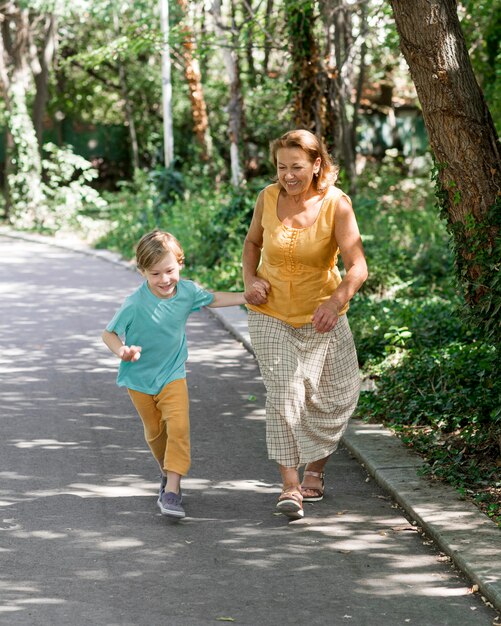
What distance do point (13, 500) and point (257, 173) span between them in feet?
88.4

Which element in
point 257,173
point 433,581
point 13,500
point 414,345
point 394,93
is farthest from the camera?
point 394,93

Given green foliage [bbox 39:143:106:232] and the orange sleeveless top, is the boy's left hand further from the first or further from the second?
green foliage [bbox 39:143:106:232]

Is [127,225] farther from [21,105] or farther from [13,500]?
[13,500]

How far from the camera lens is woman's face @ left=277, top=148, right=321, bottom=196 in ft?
19.2

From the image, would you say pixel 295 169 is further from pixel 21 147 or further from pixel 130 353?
pixel 21 147

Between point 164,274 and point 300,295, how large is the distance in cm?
71

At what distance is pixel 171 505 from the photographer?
19.3 feet

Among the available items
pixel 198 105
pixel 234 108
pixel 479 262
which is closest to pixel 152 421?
pixel 479 262

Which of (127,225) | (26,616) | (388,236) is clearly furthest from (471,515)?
(127,225)

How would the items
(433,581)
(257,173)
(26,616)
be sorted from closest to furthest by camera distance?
1. (26,616)
2. (433,581)
3. (257,173)

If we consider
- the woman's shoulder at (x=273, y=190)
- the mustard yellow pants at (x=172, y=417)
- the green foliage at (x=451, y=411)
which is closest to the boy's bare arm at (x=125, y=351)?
the mustard yellow pants at (x=172, y=417)

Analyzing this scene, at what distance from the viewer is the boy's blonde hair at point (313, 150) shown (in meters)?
5.84

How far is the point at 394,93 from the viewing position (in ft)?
129

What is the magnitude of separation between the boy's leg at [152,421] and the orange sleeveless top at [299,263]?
2.55 feet
